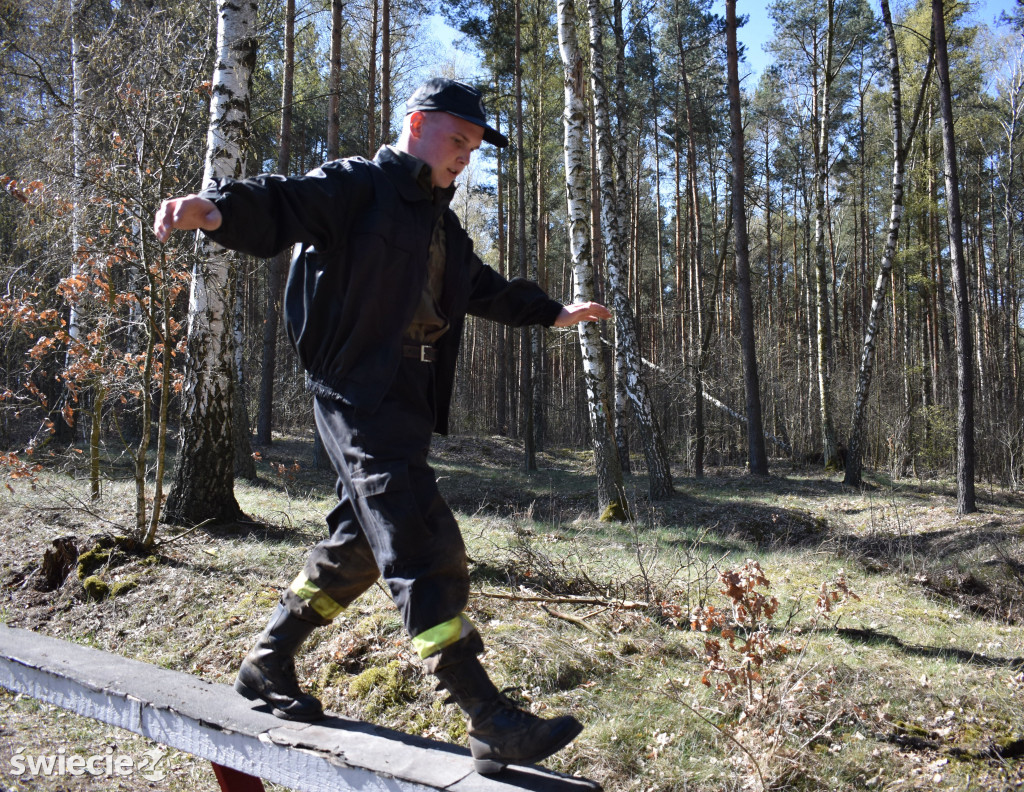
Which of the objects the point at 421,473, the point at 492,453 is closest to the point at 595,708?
the point at 421,473

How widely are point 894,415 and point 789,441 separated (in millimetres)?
4150

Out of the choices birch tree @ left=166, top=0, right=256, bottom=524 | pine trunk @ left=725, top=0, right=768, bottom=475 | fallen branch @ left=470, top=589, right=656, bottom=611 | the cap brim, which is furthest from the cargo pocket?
pine trunk @ left=725, top=0, right=768, bottom=475

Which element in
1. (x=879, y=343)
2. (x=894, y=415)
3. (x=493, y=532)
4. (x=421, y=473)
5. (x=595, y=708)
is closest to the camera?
(x=421, y=473)

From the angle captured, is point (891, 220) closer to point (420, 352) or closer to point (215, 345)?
point (215, 345)

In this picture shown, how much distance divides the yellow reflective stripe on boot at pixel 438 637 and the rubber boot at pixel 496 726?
83 millimetres

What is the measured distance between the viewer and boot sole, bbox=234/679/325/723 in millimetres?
2631

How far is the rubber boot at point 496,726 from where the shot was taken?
7.32 ft

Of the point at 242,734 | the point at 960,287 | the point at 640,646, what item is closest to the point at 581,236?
the point at 640,646

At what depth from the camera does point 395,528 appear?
2.25 m

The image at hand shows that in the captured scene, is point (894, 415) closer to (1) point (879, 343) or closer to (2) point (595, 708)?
(1) point (879, 343)

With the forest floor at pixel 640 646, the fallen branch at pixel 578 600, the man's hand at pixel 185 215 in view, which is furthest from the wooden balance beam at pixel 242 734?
the fallen branch at pixel 578 600

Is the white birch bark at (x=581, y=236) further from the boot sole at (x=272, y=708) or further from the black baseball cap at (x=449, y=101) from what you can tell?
the boot sole at (x=272, y=708)

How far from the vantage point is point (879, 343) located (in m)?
30.4

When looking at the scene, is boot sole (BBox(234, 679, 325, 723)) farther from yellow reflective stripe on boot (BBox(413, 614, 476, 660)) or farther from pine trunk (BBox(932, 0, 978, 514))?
pine trunk (BBox(932, 0, 978, 514))
